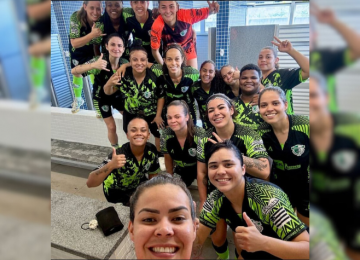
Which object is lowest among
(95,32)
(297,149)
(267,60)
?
(297,149)

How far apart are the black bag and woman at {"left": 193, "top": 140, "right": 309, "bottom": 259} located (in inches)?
16.9

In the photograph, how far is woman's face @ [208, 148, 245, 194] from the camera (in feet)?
3.79

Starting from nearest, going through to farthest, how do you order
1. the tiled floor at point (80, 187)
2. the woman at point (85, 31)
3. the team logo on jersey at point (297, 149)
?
the team logo on jersey at point (297, 149) → the tiled floor at point (80, 187) → the woman at point (85, 31)

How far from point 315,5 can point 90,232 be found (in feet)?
4.37

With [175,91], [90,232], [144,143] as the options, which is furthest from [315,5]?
[175,91]

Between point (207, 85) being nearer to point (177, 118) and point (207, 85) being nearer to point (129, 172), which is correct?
point (177, 118)

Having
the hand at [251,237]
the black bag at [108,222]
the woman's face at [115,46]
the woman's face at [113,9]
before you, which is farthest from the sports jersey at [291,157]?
the woman's face at [113,9]

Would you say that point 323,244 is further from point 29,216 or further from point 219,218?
point 219,218

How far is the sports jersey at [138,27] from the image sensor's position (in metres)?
2.01

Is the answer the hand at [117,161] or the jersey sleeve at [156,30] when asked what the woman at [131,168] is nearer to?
the hand at [117,161]

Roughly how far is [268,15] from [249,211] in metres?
1.82

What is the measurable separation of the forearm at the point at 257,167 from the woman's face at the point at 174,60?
2.78ft

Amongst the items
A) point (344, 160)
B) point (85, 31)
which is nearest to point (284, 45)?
point (85, 31)

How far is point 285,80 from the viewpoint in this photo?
173 centimetres
